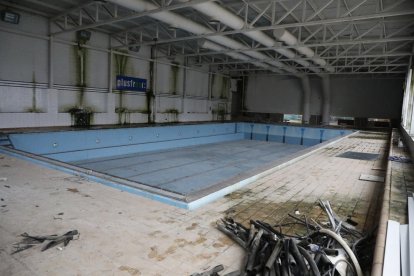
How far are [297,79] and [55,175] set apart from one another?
1550cm

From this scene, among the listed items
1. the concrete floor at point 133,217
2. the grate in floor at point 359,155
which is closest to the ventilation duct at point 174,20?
the concrete floor at point 133,217

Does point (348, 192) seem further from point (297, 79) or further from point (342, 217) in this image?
point (297, 79)

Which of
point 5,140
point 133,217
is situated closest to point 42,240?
point 133,217

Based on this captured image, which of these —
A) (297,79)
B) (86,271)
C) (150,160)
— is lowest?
(150,160)

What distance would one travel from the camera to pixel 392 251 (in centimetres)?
170

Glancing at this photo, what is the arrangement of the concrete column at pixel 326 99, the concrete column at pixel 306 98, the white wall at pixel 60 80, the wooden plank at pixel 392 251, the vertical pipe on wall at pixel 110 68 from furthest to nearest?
1. the concrete column at pixel 306 98
2. the concrete column at pixel 326 99
3. the vertical pipe on wall at pixel 110 68
4. the white wall at pixel 60 80
5. the wooden plank at pixel 392 251

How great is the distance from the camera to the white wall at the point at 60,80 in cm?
788

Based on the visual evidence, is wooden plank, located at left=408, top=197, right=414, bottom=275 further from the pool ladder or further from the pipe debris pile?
the pool ladder

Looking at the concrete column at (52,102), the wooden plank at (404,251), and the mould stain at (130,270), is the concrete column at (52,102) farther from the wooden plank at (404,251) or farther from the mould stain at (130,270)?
the wooden plank at (404,251)

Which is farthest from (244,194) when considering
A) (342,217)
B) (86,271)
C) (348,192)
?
(86,271)

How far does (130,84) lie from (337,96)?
11336 millimetres

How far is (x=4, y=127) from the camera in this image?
25.4ft

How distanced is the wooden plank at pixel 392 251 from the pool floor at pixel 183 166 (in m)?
3.42

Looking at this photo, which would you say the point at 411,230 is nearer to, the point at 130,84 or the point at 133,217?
the point at 133,217
